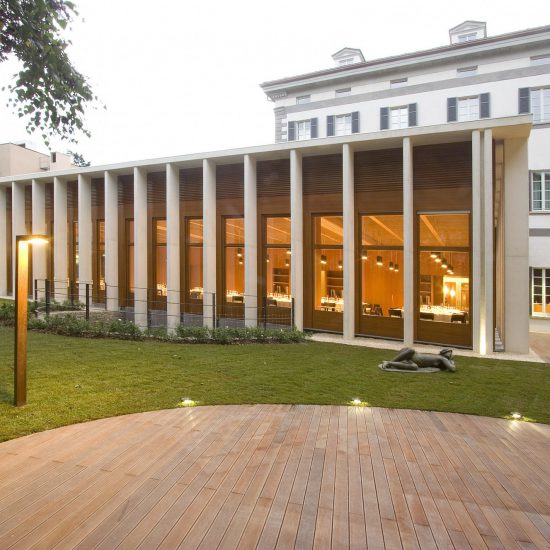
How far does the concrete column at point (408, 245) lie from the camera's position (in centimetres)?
1131

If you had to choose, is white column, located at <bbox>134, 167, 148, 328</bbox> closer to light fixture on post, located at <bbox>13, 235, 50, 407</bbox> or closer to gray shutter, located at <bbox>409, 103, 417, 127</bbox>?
light fixture on post, located at <bbox>13, 235, 50, 407</bbox>

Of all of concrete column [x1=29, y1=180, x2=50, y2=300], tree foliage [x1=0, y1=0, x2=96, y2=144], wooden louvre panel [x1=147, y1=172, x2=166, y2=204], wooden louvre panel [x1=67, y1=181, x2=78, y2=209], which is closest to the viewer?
tree foliage [x1=0, y1=0, x2=96, y2=144]

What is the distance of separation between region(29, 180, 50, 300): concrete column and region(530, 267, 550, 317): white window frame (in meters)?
19.9

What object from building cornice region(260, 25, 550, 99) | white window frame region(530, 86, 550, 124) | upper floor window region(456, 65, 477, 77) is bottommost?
white window frame region(530, 86, 550, 124)

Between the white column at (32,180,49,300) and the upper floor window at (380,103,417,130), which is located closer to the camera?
the white column at (32,180,49,300)

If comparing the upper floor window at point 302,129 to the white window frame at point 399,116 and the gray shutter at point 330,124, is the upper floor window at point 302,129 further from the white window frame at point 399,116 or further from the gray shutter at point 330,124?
the white window frame at point 399,116

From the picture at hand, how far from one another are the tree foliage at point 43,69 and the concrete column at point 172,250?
312 inches

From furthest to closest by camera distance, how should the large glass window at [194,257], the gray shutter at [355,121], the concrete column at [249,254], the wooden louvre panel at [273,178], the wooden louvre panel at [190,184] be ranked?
the gray shutter at [355,121] < the large glass window at [194,257] < the wooden louvre panel at [190,184] < the wooden louvre panel at [273,178] < the concrete column at [249,254]

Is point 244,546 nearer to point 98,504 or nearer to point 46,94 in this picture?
point 98,504

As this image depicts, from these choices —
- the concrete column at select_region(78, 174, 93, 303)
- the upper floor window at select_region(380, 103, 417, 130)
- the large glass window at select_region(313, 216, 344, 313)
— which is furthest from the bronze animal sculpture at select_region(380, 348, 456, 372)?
the upper floor window at select_region(380, 103, 417, 130)

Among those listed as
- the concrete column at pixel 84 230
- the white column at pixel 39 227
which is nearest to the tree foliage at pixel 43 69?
the concrete column at pixel 84 230

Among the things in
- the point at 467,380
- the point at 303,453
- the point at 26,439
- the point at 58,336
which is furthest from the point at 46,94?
the point at 467,380

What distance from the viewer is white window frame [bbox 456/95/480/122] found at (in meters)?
18.6

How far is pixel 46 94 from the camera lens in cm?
605
